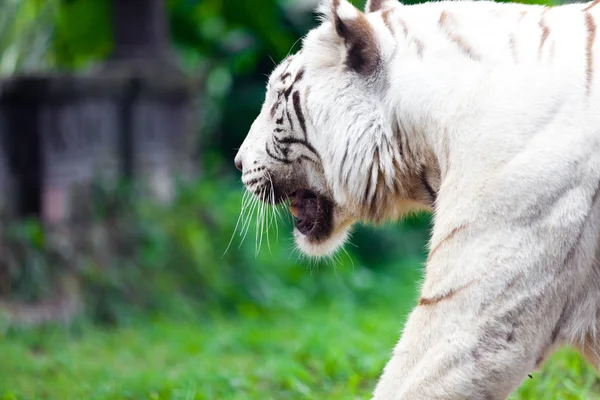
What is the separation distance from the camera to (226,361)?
5.62 metres

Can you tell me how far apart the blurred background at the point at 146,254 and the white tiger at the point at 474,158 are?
1.47 meters

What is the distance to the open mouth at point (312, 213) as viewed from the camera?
3.26 m

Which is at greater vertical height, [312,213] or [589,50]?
[589,50]

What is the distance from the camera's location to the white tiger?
234 cm

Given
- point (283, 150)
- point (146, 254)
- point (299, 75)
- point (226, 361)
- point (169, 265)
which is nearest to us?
point (299, 75)

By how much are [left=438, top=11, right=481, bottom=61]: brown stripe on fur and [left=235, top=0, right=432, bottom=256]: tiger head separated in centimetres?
16

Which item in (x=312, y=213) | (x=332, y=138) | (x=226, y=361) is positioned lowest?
(x=226, y=361)

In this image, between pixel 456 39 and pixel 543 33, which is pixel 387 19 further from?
pixel 543 33

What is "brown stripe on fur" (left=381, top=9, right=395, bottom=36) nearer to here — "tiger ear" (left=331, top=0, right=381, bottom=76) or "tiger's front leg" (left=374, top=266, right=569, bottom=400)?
"tiger ear" (left=331, top=0, right=381, bottom=76)

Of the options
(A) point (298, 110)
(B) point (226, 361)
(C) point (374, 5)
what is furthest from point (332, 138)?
(B) point (226, 361)

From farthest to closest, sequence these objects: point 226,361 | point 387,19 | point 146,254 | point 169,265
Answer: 1. point 169,265
2. point 146,254
3. point 226,361
4. point 387,19

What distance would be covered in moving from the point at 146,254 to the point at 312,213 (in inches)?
178

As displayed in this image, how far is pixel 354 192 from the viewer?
9.87 feet

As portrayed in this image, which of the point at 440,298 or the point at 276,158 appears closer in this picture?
the point at 440,298
